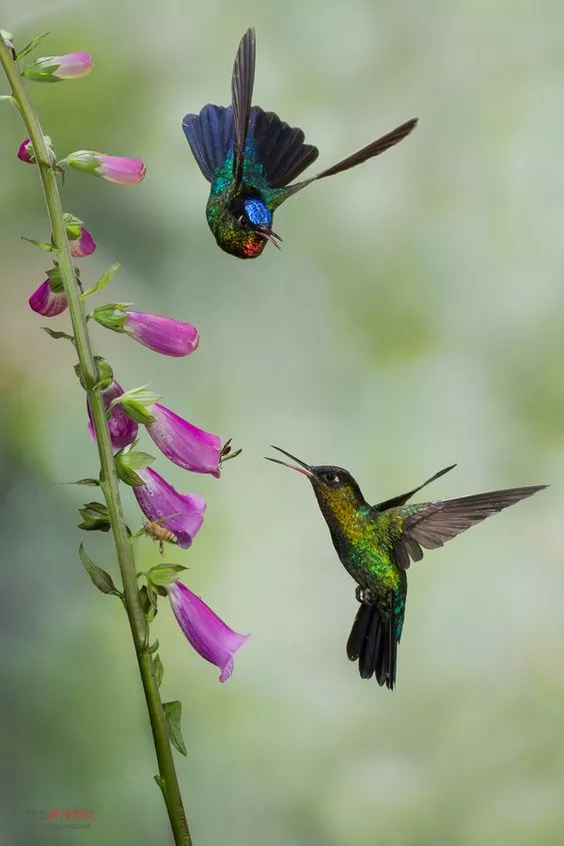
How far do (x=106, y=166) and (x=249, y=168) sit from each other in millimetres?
245

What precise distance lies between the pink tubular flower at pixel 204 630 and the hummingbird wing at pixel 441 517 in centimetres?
21

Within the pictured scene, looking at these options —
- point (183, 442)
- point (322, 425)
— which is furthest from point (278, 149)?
point (183, 442)

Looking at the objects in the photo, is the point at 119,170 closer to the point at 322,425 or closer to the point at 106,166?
the point at 106,166

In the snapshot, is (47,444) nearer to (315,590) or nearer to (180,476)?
(180,476)

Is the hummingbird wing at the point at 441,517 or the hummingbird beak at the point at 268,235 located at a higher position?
the hummingbird beak at the point at 268,235

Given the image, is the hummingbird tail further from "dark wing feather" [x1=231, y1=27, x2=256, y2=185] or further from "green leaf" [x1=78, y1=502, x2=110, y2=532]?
"dark wing feather" [x1=231, y1=27, x2=256, y2=185]

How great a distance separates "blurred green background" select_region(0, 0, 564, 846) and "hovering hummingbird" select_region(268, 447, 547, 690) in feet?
0.17

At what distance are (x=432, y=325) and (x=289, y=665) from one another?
394mm

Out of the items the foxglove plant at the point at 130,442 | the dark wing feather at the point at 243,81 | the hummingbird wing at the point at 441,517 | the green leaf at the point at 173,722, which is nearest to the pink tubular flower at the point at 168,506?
the foxglove plant at the point at 130,442

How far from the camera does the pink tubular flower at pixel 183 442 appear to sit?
75cm

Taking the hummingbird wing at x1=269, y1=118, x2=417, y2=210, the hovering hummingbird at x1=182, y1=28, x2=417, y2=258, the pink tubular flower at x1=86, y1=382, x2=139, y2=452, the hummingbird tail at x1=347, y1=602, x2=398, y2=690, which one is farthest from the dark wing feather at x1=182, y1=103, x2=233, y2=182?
the hummingbird tail at x1=347, y1=602, x2=398, y2=690

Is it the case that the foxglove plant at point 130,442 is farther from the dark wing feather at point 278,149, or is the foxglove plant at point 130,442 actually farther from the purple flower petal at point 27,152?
the dark wing feather at point 278,149

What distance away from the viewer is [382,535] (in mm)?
928

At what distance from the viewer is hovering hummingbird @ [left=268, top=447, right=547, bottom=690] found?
89 centimetres
